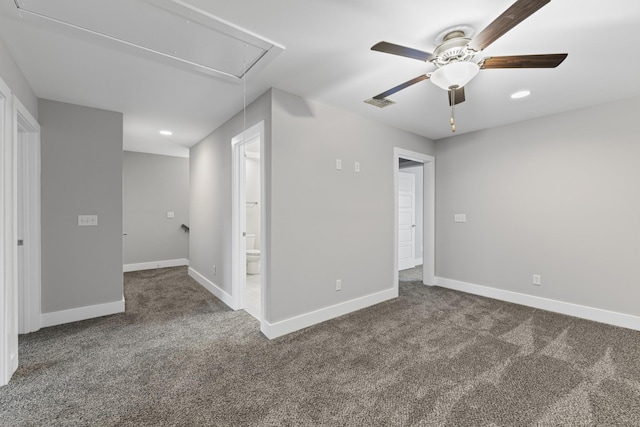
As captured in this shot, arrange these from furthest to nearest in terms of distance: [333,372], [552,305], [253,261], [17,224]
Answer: [253,261], [552,305], [17,224], [333,372]

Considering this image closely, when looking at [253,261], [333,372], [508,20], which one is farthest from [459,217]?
[253,261]

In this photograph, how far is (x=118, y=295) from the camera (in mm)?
3404

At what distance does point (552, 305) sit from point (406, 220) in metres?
2.96

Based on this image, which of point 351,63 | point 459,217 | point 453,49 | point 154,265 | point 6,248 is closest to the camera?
point 453,49

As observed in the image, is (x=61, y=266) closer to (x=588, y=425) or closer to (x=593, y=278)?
(x=588, y=425)

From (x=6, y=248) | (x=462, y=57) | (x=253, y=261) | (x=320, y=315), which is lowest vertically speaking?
(x=320, y=315)

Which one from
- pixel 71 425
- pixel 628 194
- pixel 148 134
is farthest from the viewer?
pixel 148 134

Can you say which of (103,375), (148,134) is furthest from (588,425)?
(148,134)

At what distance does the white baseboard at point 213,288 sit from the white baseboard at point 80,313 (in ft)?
3.63

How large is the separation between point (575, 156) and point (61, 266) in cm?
604

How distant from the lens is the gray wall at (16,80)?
6.49 ft

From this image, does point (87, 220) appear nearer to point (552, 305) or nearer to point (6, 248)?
point (6, 248)

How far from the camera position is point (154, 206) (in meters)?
5.82

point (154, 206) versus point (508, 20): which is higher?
point (508, 20)
